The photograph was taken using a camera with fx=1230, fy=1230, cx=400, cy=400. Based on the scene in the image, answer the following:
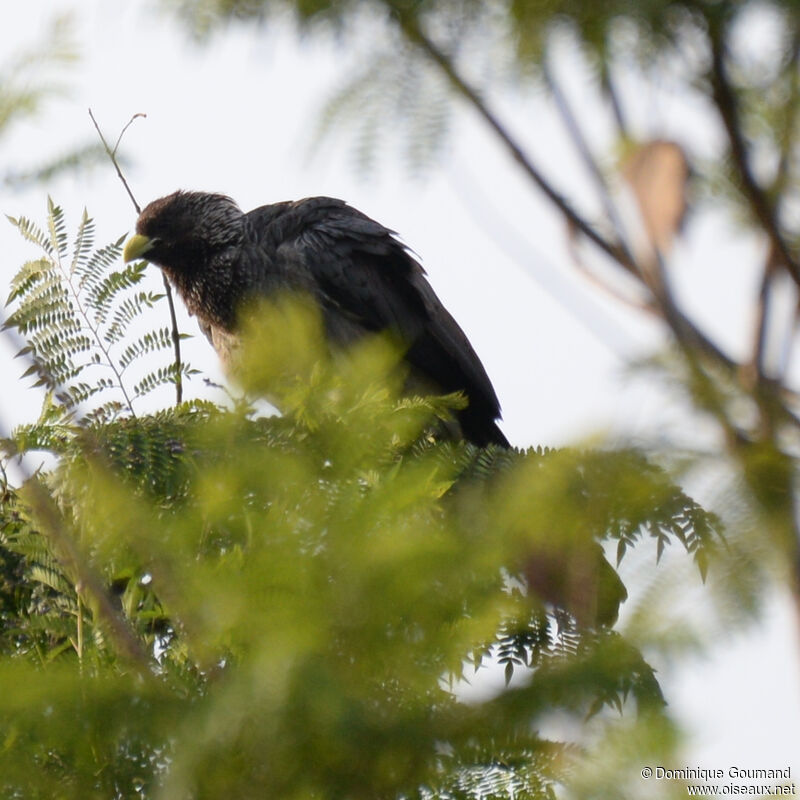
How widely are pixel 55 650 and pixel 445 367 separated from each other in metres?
3.72

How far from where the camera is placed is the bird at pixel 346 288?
22.7 feet

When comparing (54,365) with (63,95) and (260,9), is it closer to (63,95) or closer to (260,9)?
(63,95)

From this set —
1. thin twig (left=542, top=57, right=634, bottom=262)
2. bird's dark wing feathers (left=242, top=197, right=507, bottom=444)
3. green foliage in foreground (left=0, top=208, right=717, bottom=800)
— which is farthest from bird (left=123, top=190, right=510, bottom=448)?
thin twig (left=542, top=57, right=634, bottom=262)

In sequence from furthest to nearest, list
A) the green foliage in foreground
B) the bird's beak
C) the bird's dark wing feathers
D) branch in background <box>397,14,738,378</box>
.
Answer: the bird's beak → the bird's dark wing feathers → the green foliage in foreground → branch in background <box>397,14,738,378</box>

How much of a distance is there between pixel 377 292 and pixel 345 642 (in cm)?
497

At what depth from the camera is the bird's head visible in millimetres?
7660

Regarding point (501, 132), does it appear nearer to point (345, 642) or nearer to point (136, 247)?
point (345, 642)

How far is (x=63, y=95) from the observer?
2.36m

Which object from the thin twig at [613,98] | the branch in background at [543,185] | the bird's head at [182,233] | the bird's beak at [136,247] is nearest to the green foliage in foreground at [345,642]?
the branch in background at [543,185]

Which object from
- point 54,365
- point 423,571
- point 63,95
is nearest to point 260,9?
point 63,95

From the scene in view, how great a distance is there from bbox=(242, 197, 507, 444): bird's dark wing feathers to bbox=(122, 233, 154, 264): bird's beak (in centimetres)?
83

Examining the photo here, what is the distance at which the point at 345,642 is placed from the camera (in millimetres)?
2123

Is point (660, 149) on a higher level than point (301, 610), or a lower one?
higher

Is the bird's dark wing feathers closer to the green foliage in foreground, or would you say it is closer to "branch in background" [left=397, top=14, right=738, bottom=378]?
the green foliage in foreground
